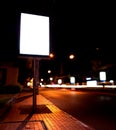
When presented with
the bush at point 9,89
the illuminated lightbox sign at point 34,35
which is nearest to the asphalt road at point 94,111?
the illuminated lightbox sign at point 34,35

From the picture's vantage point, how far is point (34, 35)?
12609 mm

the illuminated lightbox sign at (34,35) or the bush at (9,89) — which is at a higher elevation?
the illuminated lightbox sign at (34,35)

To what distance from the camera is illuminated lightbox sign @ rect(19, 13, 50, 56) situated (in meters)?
12.4

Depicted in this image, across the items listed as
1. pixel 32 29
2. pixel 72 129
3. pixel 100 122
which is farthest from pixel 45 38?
pixel 72 129

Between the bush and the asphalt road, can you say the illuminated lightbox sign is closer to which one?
the asphalt road

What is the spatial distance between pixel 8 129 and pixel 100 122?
364 centimetres

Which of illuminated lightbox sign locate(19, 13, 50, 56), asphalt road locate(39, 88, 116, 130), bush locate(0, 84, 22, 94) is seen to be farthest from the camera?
bush locate(0, 84, 22, 94)

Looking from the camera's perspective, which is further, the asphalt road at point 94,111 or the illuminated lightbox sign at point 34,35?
the illuminated lightbox sign at point 34,35

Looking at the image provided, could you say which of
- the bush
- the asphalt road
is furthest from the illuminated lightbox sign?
the bush

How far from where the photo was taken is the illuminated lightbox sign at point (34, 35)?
12.4m

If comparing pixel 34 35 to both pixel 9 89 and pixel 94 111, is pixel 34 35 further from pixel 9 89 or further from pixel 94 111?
pixel 9 89

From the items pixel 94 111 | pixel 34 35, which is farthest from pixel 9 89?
pixel 94 111

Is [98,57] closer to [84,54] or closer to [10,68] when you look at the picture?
[84,54]

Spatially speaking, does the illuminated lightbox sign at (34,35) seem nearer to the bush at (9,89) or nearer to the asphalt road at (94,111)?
the asphalt road at (94,111)
